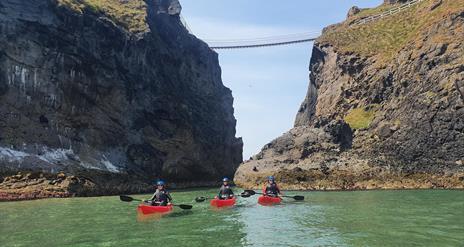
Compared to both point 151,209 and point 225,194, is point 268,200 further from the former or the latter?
point 151,209

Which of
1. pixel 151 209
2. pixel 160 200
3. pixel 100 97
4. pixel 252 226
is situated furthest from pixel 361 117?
pixel 252 226

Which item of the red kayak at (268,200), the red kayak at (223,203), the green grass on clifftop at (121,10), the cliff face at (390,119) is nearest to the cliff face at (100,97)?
the green grass on clifftop at (121,10)

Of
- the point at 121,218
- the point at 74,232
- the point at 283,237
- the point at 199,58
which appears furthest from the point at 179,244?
the point at 199,58

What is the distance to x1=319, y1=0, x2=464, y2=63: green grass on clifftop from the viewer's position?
7635 cm

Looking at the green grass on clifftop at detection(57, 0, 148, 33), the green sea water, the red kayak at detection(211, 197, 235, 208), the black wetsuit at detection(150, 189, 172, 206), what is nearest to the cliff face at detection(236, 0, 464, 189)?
the green sea water

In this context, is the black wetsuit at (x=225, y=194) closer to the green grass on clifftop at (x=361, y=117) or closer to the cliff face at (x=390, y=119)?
the cliff face at (x=390, y=119)

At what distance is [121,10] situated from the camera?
86250 mm

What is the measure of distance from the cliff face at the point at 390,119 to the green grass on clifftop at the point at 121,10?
1284 inches

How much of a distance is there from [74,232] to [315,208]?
17752 millimetres

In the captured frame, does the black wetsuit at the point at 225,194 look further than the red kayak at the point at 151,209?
Yes

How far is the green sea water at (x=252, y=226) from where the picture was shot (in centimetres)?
2067

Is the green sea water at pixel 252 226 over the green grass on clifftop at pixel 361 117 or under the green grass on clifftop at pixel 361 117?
under

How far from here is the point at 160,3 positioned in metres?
102

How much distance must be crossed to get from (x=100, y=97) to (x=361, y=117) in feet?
137
